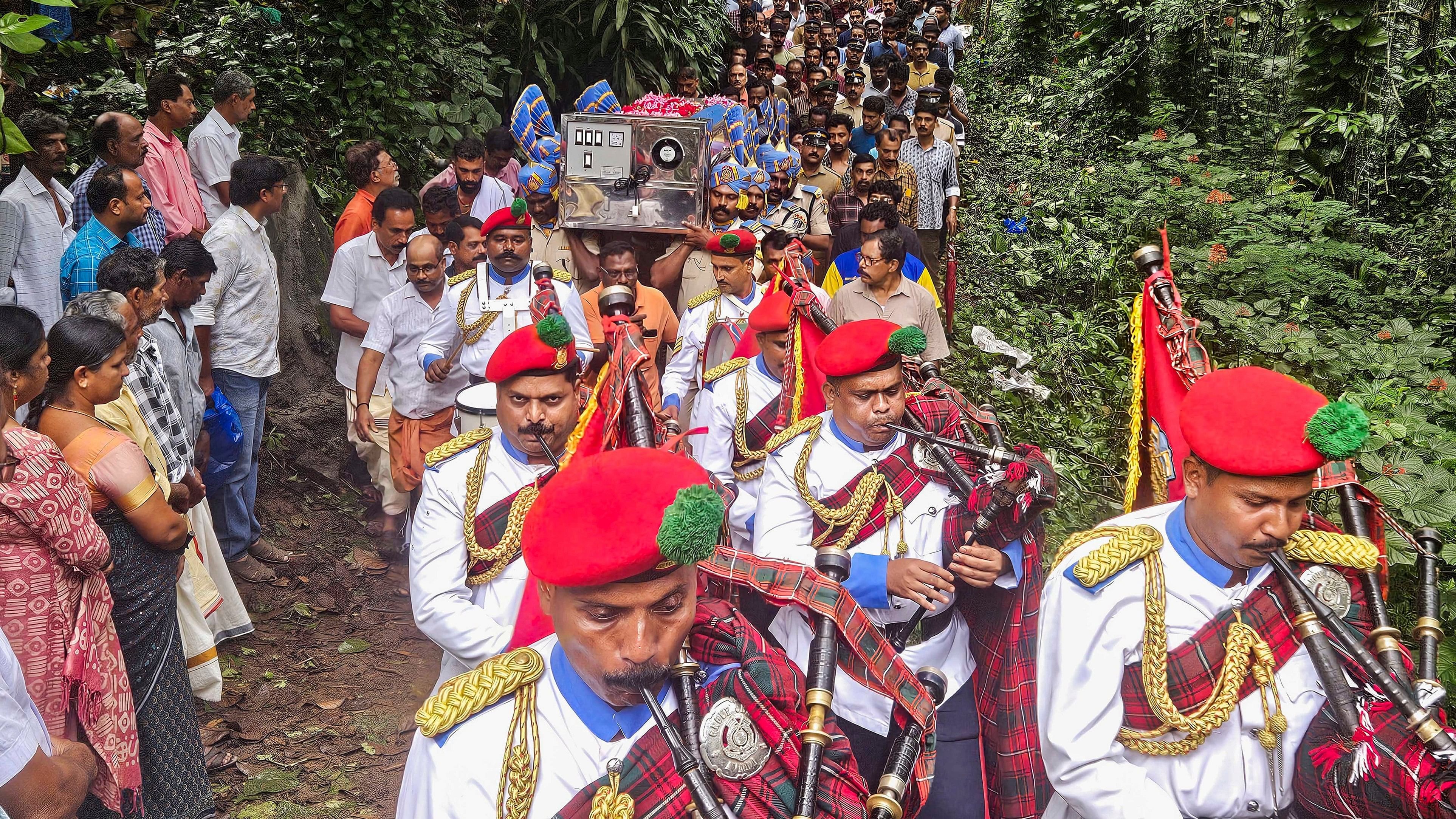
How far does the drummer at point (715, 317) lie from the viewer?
658cm

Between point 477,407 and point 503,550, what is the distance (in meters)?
1.87

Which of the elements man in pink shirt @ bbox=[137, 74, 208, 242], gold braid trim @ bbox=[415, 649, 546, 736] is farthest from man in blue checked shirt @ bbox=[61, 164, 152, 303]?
gold braid trim @ bbox=[415, 649, 546, 736]

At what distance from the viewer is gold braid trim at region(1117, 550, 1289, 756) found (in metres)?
2.61

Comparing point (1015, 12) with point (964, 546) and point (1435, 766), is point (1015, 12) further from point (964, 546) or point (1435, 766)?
point (1435, 766)

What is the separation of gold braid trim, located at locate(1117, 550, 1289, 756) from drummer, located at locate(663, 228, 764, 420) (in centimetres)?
403

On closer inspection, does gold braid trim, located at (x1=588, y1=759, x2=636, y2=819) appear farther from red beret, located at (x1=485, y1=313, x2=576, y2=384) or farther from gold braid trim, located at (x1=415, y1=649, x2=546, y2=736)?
red beret, located at (x1=485, y1=313, x2=576, y2=384)

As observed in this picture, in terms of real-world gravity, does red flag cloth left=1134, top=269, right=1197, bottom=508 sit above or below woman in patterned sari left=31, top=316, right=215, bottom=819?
above

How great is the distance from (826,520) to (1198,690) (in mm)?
1479

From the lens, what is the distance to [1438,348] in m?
5.67

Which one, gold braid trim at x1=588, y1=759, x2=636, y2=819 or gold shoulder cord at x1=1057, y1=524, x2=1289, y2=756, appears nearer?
gold braid trim at x1=588, y1=759, x2=636, y2=819

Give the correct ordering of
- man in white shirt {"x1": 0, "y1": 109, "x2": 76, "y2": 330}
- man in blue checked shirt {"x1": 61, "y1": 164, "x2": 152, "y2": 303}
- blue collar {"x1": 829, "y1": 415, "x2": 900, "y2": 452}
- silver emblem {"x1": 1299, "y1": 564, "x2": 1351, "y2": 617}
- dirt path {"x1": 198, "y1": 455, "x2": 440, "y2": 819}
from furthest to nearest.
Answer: man in white shirt {"x1": 0, "y1": 109, "x2": 76, "y2": 330}
man in blue checked shirt {"x1": 61, "y1": 164, "x2": 152, "y2": 303}
dirt path {"x1": 198, "y1": 455, "x2": 440, "y2": 819}
blue collar {"x1": 829, "y1": 415, "x2": 900, "y2": 452}
silver emblem {"x1": 1299, "y1": 564, "x2": 1351, "y2": 617}

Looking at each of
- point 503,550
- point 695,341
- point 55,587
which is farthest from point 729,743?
point 695,341

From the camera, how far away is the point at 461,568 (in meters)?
3.48

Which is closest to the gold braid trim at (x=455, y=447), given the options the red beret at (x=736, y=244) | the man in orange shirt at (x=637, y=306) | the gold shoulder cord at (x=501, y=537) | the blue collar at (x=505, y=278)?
the gold shoulder cord at (x=501, y=537)
